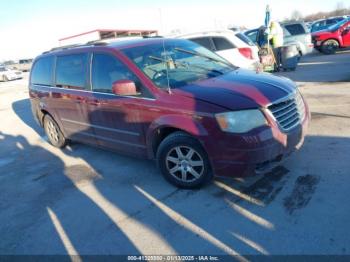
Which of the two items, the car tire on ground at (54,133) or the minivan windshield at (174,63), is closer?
the minivan windshield at (174,63)

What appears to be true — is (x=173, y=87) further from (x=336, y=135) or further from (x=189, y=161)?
(x=336, y=135)

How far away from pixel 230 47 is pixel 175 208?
7.00 m

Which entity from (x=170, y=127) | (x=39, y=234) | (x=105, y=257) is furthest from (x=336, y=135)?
(x=39, y=234)

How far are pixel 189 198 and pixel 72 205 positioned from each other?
1500 mm

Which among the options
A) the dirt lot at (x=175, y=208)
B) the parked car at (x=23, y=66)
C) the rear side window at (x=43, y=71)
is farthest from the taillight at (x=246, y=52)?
the parked car at (x=23, y=66)

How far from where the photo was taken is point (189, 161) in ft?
12.7

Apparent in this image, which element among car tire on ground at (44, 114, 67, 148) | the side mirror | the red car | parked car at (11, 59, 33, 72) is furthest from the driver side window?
parked car at (11, 59, 33, 72)

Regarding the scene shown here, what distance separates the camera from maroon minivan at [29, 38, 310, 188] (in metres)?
3.46

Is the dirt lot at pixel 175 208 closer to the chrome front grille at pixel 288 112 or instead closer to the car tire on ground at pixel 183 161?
the car tire on ground at pixel 183 161

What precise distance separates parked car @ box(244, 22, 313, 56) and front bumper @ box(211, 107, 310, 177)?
39.9 feet

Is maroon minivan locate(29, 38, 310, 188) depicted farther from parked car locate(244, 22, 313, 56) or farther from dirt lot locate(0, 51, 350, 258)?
parked car locate(244, 22, 313, 56)

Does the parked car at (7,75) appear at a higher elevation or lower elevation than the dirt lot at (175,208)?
higher

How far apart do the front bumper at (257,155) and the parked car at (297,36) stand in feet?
39.9

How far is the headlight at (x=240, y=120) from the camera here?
11.2 feet
